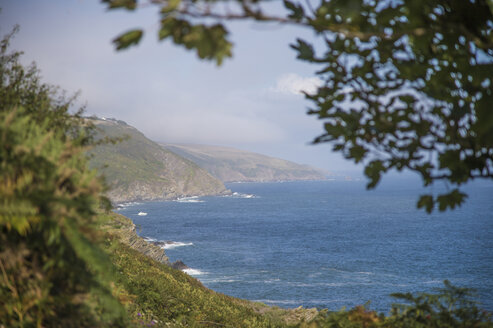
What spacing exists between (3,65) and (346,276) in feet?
186

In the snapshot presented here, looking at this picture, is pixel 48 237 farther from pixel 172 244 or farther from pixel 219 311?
pixel 172 244

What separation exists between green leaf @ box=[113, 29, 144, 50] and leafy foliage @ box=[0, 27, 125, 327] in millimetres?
1298

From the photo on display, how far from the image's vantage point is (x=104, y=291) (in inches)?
127

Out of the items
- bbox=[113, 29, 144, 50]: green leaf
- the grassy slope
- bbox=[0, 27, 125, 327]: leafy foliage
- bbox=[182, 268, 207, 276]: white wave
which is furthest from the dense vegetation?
bbox=[182, 268, 207, 276]: white wave

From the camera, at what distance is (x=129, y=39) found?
206 cm

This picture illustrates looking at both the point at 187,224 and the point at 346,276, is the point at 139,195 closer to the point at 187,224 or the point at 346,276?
the point at 187,224

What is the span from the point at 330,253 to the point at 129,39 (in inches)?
2823

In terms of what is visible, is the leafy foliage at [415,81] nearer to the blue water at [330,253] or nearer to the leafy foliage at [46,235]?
the leafy foliage at [46,235]

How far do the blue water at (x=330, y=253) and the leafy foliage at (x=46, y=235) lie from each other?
3864 centimetres

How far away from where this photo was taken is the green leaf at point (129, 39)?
2045 millimetres

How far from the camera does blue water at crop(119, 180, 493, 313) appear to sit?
49.6 meters

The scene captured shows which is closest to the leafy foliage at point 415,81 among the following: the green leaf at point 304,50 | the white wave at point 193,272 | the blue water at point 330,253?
the green leaf at point 304,50

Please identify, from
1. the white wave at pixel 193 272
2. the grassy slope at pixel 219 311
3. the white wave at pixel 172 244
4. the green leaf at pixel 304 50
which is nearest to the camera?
the green leaf at pixel 304 50

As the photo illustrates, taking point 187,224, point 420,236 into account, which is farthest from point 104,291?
point 187,224
